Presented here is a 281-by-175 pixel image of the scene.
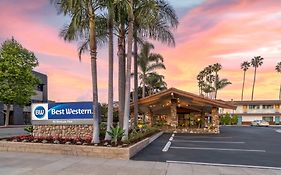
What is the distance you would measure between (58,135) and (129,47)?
6.69m

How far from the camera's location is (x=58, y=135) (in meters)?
17.2

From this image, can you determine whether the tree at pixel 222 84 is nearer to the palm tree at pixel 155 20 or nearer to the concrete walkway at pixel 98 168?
the palm tree at pixel 155 20

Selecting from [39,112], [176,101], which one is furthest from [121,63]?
[176,101]

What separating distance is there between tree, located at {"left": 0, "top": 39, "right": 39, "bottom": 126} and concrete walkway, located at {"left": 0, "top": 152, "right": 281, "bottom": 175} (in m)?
27.9

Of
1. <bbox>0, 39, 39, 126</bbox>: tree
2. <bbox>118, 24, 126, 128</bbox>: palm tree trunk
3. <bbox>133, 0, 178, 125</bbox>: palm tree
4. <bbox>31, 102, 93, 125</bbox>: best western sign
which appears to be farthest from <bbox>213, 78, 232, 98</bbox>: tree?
<bbox>31, 102, 93, 125</bbox>: best western sign

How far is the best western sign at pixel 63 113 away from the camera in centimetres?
1673

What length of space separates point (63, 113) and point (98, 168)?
8.20 metres

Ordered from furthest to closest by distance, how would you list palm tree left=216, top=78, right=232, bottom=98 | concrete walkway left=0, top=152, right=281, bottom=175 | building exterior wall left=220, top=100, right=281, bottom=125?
palm tree left=216, top=78, right=232, bottom=98 → building exterior wall left=220, top=100, right=281, bottom=125 → concrete walkway left=0, top=152, right=281, bottom=175

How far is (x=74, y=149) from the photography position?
12.1 m

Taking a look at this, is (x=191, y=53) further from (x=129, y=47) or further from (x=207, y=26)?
(x=129, y=47)

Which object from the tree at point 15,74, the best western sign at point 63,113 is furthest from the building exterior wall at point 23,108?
the best western sign at point 63,113

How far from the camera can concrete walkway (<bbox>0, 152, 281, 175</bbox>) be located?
927 cm

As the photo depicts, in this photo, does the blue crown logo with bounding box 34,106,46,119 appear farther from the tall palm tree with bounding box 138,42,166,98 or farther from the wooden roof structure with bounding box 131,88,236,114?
the tall palm tree with bounding box 138,42,166,98

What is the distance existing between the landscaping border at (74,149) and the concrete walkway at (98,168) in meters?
0.41
